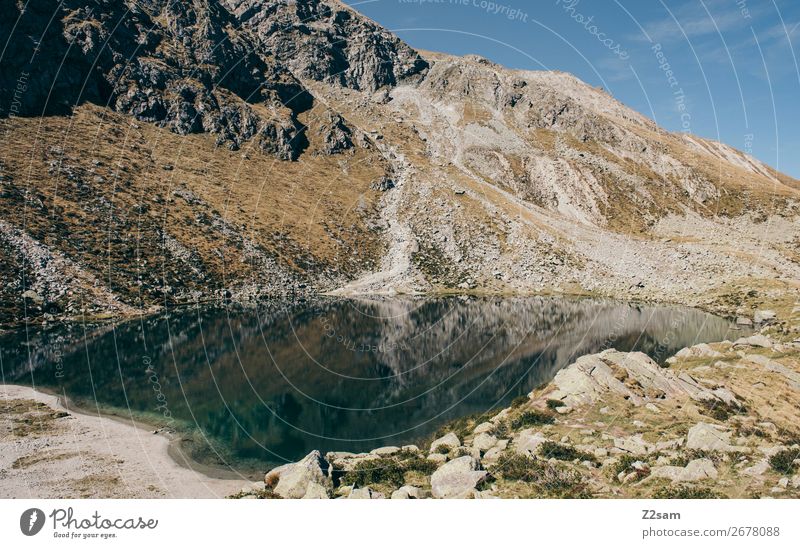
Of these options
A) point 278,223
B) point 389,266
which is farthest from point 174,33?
point 389,266

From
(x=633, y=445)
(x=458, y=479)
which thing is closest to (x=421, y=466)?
(x=458, y=479)

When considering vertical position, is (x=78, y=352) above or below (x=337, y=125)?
below

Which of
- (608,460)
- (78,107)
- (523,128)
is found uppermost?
(523,128)

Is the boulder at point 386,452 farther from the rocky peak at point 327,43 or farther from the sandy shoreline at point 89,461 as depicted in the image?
the rocky peak at point 327,43

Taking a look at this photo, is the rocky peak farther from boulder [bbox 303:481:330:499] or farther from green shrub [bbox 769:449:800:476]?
green shrub [bbox 769:449:800:476]

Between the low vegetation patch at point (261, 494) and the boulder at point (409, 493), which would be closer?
the boulder at point (409, 493)

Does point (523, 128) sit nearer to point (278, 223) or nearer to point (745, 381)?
point (278, 223)

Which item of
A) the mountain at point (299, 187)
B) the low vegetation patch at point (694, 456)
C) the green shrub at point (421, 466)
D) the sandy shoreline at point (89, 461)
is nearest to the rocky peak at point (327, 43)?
the mountain at point (299, 187)
